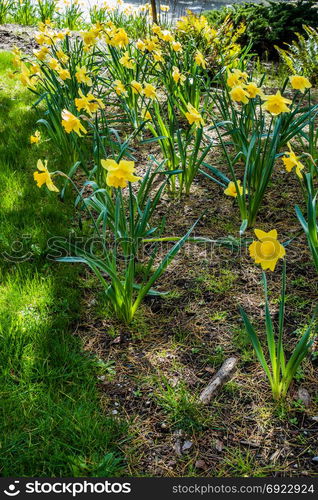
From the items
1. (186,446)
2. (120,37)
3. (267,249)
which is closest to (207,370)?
(186,446)

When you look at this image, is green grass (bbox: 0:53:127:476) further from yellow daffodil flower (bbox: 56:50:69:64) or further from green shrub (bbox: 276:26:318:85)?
green shrub (bbox: 276:26:318:85)

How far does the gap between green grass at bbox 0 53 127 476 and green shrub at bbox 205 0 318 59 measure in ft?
15.8

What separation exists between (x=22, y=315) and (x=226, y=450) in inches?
40.3

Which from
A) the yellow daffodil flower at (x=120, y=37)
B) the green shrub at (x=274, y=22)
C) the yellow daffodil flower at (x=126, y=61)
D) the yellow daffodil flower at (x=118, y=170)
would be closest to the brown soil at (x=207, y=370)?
the yellow daffodil flower at (x=118, y=170)

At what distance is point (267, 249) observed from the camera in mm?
1410

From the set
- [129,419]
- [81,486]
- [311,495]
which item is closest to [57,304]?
[129,419]

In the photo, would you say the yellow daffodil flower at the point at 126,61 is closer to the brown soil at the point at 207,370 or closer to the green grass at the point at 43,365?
the green grass at the point at 43,365

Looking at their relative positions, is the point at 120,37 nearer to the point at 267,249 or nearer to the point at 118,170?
the point at 118,170

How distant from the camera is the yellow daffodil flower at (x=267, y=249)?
54.9 inches

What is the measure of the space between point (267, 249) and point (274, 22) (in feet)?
19.4

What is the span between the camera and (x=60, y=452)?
140cm

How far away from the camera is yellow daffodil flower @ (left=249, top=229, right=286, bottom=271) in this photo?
1.39m

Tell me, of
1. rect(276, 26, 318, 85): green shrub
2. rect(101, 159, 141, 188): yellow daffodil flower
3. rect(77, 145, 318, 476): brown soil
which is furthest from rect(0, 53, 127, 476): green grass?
rect(276, 26, 318, 85): green shrub

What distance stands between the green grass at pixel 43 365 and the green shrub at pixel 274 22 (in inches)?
190
